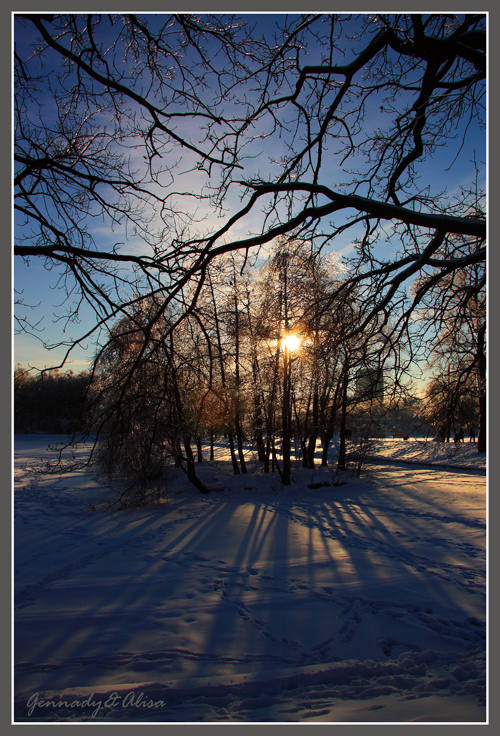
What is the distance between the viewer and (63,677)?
142 inches

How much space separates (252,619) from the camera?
4891 mm

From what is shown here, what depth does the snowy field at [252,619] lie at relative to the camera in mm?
3232

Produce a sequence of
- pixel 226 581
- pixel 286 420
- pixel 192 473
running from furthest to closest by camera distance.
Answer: pixel 286 420, pixel 192 473, pixel 226 581

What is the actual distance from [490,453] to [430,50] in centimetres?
377

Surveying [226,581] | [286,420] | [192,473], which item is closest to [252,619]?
[226,581]

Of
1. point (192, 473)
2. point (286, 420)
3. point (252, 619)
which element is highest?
point (286, 420)

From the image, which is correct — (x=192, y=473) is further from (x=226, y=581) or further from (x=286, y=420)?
(x=226, y=581)

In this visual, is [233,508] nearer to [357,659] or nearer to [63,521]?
[63,521]

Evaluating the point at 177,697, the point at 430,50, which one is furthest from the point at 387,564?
the point at 430,50

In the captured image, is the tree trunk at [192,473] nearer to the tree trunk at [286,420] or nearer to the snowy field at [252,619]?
the snowy field at [252,619]

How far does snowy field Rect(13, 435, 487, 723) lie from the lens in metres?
3.23

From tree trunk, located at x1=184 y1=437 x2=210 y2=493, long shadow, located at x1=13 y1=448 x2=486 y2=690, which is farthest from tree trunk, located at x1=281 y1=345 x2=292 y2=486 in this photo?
long shadow, located at x1=13 y1=448 x2=486 y2=690

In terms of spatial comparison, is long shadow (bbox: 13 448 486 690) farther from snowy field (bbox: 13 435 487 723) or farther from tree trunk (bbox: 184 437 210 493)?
tree trunk (bbox: 184 437 210 493)

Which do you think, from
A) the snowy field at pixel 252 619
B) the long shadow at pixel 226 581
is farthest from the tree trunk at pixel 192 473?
the snowy field at pixel 252 619
